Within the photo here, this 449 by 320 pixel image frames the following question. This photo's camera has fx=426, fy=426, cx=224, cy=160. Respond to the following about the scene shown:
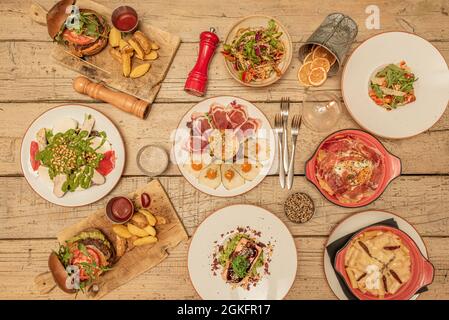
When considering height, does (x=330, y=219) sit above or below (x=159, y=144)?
below

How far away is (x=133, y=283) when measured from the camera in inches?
86.6

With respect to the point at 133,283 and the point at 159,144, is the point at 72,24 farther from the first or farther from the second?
the point at 133,283

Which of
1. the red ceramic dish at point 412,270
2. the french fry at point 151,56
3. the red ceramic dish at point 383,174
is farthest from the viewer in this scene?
the french fry at point 151,56

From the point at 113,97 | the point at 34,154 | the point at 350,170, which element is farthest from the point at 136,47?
the point at 350,170

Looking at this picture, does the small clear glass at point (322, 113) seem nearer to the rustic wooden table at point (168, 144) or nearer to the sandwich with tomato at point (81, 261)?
the rustic wooden table at point (168, 144)

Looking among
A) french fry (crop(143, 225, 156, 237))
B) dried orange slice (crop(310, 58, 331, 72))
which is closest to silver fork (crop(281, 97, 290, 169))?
dried orange slice (crop(310, 58, 331, 72))

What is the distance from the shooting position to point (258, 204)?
220 cm

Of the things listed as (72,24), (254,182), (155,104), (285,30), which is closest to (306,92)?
(285,30)

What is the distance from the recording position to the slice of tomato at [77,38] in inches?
85.0

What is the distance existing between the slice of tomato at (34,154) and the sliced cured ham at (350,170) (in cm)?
142

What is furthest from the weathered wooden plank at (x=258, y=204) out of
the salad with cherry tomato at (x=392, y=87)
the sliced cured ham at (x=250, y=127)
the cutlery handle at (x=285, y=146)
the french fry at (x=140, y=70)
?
the french fry at (x=140, y=70)

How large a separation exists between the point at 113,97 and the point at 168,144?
1.20ft

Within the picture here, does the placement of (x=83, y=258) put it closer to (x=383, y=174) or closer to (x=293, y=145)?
(x=293, y=145)

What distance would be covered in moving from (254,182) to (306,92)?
1.79 feet
